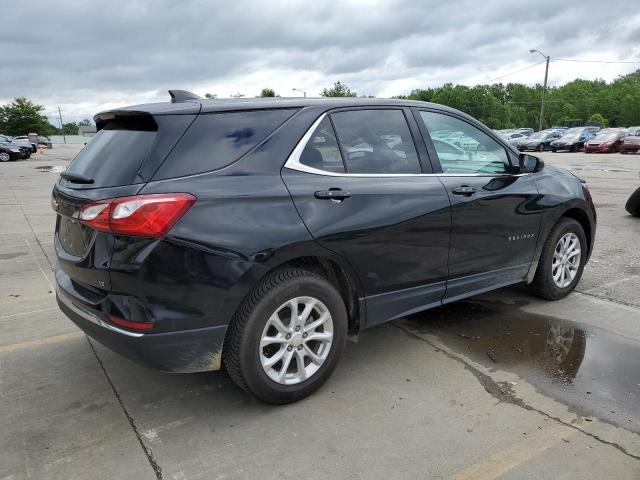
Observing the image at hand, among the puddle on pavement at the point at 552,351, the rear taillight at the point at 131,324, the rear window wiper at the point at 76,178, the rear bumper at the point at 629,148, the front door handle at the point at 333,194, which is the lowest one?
the rear bumper at the point at 629,148

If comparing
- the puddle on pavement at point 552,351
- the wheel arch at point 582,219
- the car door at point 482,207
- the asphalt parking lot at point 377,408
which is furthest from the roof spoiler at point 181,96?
the wheel arch at point 582,219

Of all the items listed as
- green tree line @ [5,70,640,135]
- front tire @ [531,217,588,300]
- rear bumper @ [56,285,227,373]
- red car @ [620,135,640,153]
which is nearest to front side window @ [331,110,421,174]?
rear bumper @ [56,285,227,373]

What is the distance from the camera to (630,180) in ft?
53.1

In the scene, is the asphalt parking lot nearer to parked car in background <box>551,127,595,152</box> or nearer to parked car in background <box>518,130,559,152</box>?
parked car in background <box>551,127,595,152</box>

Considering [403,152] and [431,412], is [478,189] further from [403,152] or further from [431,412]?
[431,412]

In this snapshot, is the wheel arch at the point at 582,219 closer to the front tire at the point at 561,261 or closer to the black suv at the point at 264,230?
the front tire at the point at 561,261

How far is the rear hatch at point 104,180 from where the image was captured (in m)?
2.79

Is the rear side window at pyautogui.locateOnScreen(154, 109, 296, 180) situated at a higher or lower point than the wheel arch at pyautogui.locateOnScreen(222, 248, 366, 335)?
higher

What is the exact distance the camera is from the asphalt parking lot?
8.65 feet

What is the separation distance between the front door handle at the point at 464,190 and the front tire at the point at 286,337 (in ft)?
3.98

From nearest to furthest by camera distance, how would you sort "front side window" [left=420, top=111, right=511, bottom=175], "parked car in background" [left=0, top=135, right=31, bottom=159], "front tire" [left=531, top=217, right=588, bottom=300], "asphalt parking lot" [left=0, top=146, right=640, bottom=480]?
"asphalt parking lot" [left=0, top=146, right=640, bottom=480] < "front side window" [left=420, top=111, right=511, bottom=175] < "front tire" [left=531, top=217, right=588, bottom=300] < "parked car in background" [left=0, top=135, right=31, bottom=159]

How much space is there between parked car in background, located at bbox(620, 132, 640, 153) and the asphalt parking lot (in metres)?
30.4

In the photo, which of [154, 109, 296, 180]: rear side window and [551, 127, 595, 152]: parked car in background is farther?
[551, 127, 595, 152]: parked car in background

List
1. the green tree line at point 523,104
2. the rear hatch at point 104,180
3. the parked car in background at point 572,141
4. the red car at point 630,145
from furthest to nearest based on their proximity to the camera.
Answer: the green tree line at point 523,104, the parked car in background at point 572,141, the red car at point 630,145, the rear hatch at point 104,180
